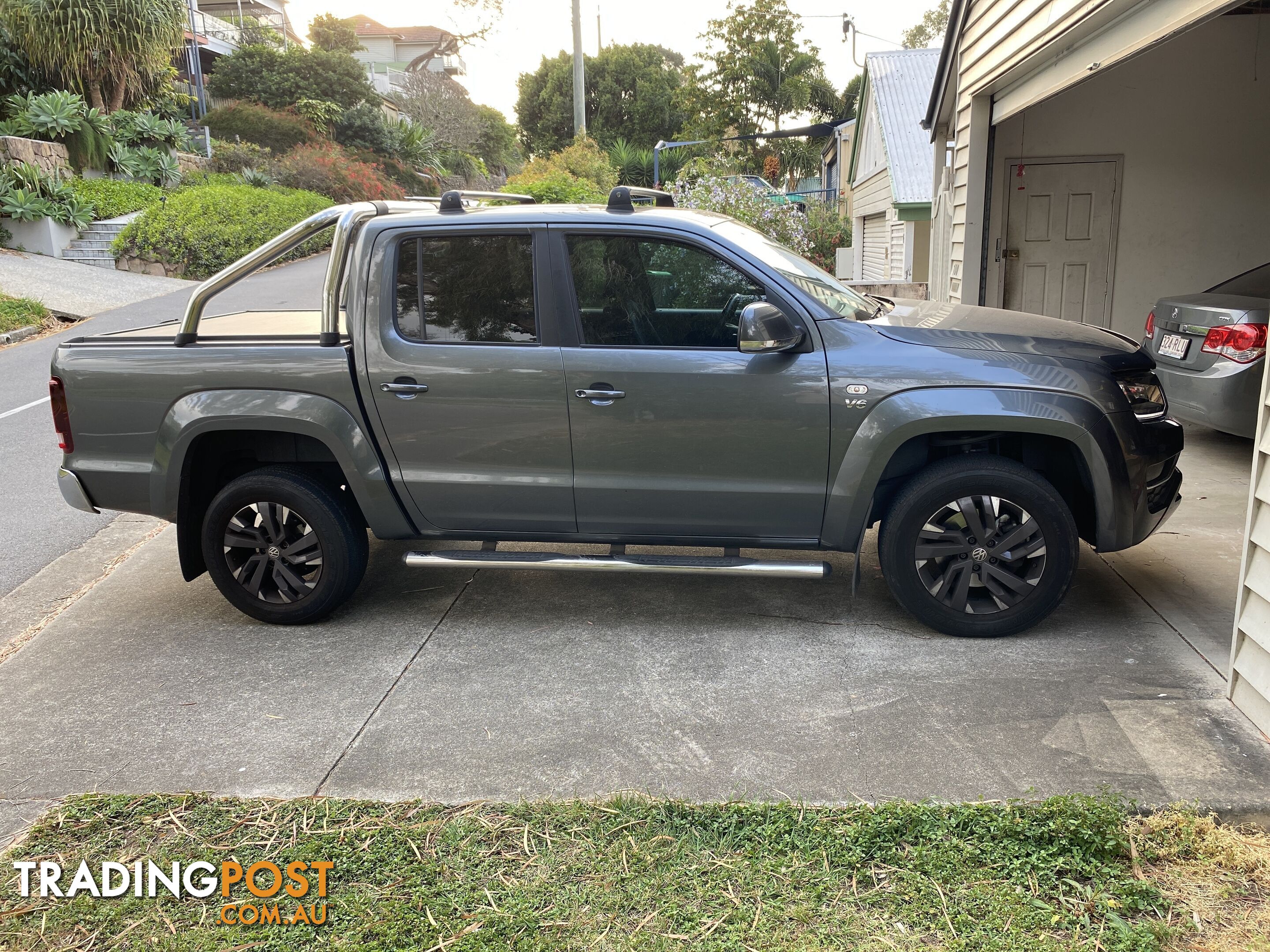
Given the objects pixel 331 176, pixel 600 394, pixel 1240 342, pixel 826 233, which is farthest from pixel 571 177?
pixel 600 394

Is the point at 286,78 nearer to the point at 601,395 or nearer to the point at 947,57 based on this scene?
the point at 947,57

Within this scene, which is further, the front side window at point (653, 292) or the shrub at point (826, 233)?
the shrub at point (826, 233)

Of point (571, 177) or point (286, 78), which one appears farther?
point (571, 177)

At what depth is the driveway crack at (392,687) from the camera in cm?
348

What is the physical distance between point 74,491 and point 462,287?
2.05 meters

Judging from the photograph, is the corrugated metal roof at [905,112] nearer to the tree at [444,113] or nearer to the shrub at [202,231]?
the shrub at [202,231]

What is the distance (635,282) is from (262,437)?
187 centimetres

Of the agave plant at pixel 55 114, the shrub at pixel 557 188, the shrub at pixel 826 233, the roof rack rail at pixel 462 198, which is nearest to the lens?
the roof rack rail at pixel 462 198

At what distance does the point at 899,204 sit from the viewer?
700 inches

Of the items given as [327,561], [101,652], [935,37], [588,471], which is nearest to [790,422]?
[588,471]

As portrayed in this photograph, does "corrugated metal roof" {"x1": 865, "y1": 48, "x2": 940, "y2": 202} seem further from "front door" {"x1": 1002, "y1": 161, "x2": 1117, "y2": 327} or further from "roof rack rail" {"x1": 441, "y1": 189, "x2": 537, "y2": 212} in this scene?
"roof rack rail" {"x1": 441, "y1": 189, "x2": 537, "y2": 212}

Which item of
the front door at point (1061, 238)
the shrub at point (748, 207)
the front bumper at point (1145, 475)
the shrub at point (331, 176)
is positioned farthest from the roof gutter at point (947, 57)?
the shrub at point (331, 176)

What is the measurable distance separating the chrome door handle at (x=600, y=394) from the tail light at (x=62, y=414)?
2.34 metres

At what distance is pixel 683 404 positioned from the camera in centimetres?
429
